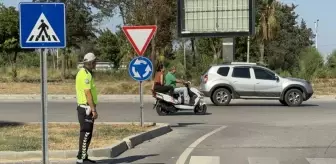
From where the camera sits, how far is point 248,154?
11.4m

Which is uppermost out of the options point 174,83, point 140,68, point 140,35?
point 140,35

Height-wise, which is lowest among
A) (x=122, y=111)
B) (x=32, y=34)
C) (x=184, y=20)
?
(x=122, y=111)

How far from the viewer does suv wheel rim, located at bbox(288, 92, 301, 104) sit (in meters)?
24.4

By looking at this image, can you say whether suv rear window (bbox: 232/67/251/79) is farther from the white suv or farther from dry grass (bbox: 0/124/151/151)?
dry grass (bbox: 0/124/151/151)

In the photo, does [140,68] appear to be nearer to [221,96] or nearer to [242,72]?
[221,96]

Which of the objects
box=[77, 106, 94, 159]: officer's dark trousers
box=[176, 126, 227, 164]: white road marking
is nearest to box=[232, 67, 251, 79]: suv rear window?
box=[176, 126, 227, 164]: white road marking

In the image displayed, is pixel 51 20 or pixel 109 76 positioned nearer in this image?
pixel 51 20

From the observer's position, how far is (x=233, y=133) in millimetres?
15086

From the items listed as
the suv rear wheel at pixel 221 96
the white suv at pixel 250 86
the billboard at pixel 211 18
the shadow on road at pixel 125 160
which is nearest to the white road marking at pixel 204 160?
the shadow on road at pixel 125 160

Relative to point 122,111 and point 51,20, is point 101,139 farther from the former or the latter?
point 122,111

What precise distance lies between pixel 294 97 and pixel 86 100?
16.3 metres

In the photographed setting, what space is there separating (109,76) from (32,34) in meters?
34.9

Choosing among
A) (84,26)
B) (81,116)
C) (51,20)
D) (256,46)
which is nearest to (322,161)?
(81,116)

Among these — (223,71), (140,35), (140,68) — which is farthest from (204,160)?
(223,71)
